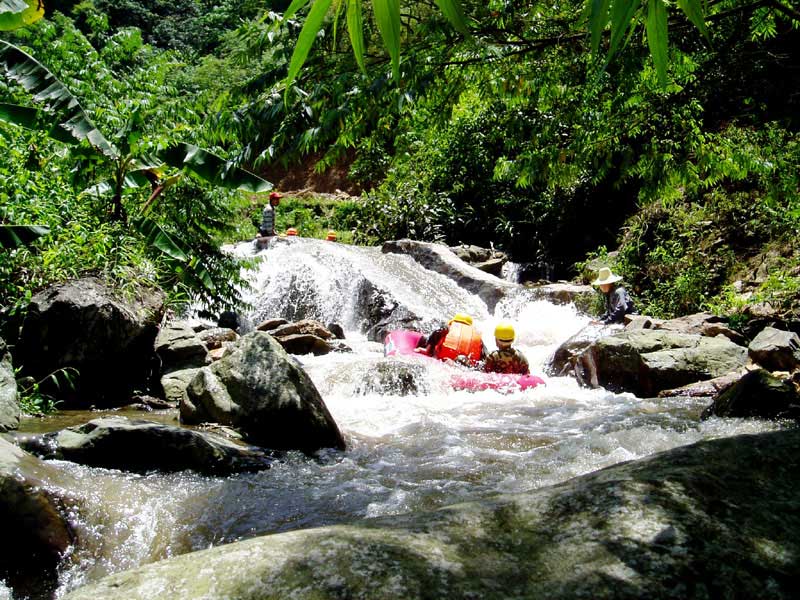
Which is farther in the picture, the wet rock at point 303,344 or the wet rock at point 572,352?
the wet rock at point 303,344

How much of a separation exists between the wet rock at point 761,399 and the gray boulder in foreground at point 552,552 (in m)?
4.82

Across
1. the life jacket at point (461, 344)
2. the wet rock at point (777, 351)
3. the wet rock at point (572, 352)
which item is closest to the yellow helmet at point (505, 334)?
the life jacket at point (461, 344)

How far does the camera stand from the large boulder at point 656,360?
Answer: 28.4 feet

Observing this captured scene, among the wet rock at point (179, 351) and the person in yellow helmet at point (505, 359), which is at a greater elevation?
the wet rock at point (179, 351)

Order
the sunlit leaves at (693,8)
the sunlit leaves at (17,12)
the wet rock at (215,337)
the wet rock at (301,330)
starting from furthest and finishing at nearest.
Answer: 1. the wet rock at (301,330)
2. the wet rock at (215,337)
3. the sunlit leaves at (17,12)
4. the sunlit leaves at (693,8)

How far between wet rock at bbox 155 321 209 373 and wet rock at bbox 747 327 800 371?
7210 millimetres

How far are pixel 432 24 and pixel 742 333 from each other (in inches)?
326

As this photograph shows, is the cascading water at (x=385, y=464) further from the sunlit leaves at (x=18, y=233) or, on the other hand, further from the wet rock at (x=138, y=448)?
the sunlit leaves at (x=18, y=233)

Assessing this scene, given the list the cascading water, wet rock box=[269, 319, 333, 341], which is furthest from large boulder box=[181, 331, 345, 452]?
wet rock box=[269, 319, 333, 341]

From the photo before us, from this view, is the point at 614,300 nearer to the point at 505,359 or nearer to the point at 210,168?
the point at 505,359

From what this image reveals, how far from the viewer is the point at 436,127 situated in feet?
19.7

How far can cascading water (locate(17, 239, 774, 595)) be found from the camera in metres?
3.74

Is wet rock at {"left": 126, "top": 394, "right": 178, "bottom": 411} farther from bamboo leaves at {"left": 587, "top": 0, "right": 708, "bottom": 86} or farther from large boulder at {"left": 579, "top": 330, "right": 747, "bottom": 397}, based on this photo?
bamboo leaves at {"left": 587, "top": 0, "right": 708, "bottom": 86}

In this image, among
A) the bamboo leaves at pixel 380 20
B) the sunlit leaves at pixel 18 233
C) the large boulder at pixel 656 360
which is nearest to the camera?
the bamboo leaves at pixel 380 20
